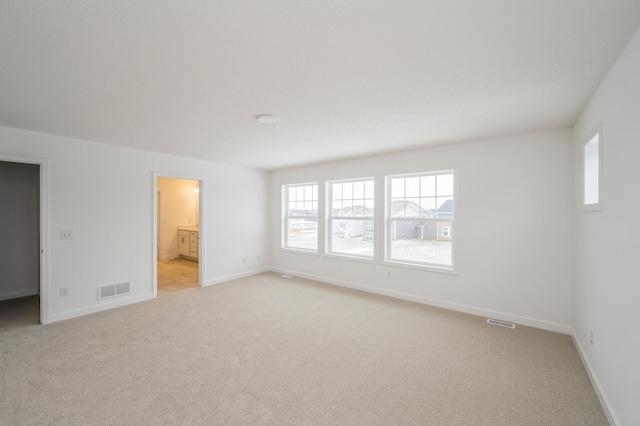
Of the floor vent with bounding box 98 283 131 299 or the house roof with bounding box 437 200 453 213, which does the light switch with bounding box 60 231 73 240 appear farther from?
the house roof with bounding box 437 200 453 213

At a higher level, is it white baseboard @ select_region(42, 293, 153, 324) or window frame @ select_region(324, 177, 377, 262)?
window frame @ select_region(324, 177, 377, 262)

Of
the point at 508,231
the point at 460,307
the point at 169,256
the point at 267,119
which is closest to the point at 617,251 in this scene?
the point at 508,231

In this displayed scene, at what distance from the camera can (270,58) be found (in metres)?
1.78

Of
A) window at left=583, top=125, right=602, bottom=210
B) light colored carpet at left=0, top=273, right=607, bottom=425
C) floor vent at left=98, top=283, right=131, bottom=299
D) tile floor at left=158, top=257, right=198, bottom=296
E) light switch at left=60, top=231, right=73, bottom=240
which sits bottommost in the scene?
light colored carpet at left=0, top=273, right=607, bottom=425

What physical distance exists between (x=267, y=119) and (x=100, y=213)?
299 centimetres

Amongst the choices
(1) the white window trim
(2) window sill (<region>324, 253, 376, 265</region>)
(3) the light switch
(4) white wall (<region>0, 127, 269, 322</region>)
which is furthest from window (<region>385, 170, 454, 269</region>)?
(3) the light switch

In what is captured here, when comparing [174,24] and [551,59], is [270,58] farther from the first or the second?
[551,59]

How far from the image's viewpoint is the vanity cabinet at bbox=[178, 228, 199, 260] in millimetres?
7668

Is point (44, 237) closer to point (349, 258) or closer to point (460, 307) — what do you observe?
point (349, 258)

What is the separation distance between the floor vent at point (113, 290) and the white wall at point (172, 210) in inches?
162

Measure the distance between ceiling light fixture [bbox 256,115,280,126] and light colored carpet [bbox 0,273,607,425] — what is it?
2.37 meters

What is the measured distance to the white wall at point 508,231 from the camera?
322 centimetres

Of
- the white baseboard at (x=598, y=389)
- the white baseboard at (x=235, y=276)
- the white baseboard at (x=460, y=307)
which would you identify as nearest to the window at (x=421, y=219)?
the white baseboard at (x=460, y=307)

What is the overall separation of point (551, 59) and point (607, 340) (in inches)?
79.4
